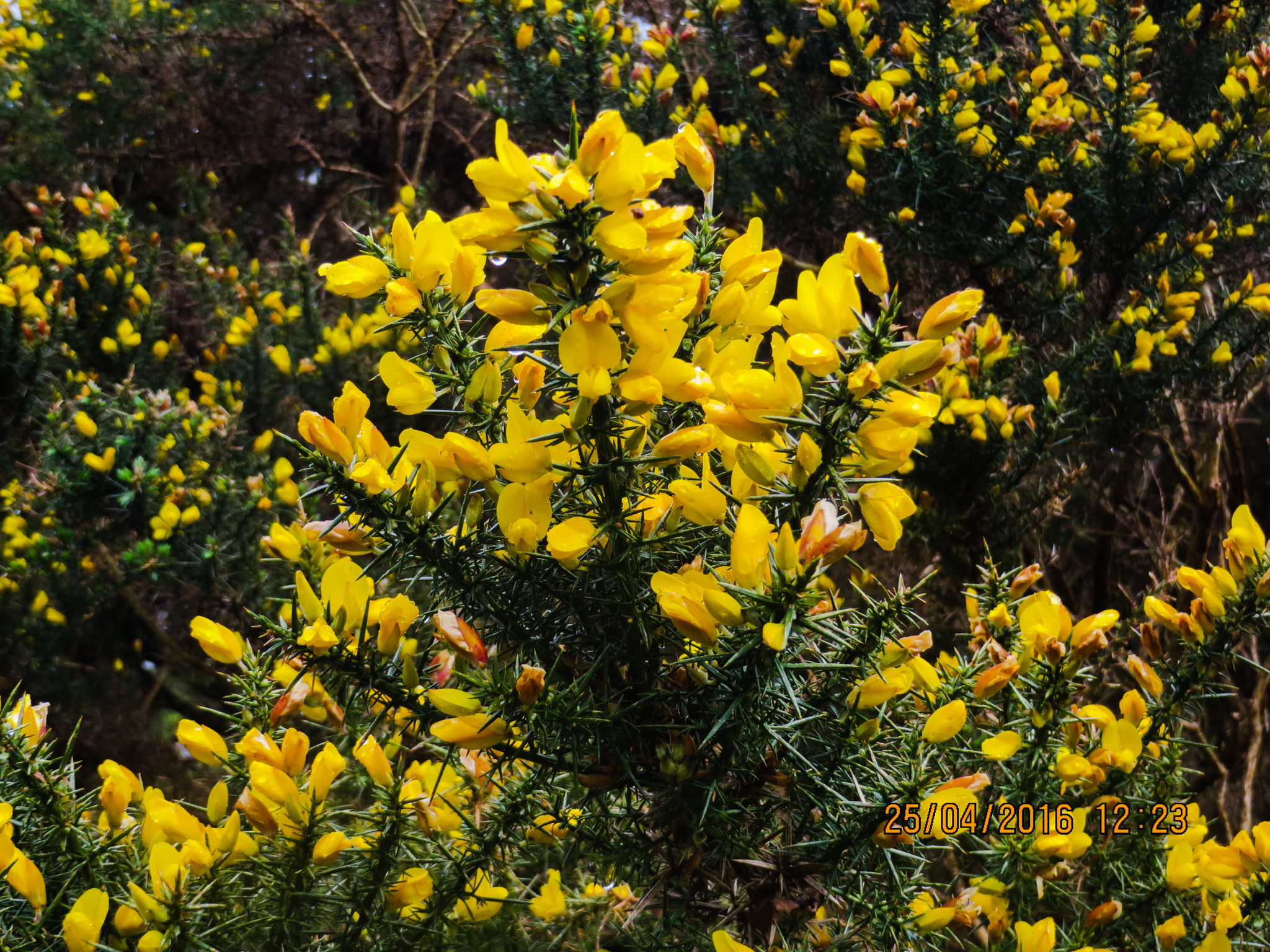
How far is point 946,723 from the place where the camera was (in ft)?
2.82

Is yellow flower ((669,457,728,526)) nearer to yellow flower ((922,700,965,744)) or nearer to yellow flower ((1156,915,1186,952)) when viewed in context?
yellow flower ((922,700,965,744))

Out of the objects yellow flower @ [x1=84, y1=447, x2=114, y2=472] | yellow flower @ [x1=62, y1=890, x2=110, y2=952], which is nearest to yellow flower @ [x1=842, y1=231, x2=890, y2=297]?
yellow flower @ [x1=62, y1=890, x2=110, y2=952]

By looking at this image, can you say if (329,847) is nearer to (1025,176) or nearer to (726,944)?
(726,944)

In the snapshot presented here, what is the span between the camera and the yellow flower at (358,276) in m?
0.76

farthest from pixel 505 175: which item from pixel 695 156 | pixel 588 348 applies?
pixel 695 156

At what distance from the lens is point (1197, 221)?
2.34 metres

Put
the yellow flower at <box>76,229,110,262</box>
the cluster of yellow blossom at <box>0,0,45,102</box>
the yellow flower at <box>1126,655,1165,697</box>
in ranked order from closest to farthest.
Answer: the yellow flower at <box>1126,655,1165,697</box> < the yellow flower at <box>76,229,110,262</box> < the cluster of yellow blossom at <box>0,0,45,102</box>

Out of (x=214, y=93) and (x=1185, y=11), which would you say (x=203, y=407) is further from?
(x=1185, y=11)

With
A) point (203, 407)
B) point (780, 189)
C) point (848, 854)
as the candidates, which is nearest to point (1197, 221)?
point (780, 189)

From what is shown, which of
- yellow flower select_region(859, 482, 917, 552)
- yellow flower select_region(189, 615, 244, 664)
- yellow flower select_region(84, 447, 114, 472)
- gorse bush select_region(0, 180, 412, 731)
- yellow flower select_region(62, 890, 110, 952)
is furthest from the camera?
gorse bush select_region(0, 180, 412, 731)

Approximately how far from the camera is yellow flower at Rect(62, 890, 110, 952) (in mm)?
843

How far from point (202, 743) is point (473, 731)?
0.47m

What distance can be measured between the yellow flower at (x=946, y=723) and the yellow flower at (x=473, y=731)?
447 mm

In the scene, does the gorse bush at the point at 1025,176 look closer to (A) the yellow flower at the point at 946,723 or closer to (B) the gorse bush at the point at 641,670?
(B) the gorse bush at the point at 641,670
